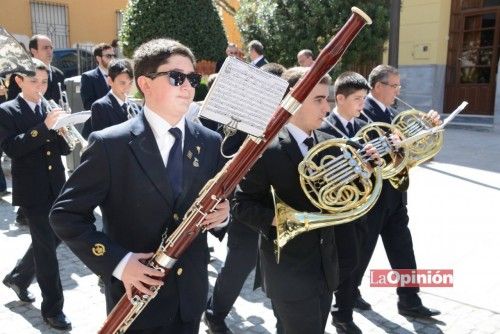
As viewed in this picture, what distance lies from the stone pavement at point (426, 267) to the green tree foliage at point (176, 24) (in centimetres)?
447

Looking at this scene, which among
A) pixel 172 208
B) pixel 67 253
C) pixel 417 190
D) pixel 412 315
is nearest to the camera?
pixel 172 208

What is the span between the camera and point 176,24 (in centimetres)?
1039

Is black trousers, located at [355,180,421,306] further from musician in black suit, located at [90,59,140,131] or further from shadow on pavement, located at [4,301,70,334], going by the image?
shadow on pavement, located at [4,301,70,334]

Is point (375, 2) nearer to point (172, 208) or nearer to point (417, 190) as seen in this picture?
point (417, 190)

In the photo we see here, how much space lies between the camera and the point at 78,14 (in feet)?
75.8

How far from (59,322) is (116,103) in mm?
2047

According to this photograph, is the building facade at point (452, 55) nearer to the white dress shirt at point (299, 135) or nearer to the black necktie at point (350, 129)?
the black necktie at point (350, 129)

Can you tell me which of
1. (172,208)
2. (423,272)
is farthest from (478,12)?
(172,208)

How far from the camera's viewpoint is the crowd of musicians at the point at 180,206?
2.11 m

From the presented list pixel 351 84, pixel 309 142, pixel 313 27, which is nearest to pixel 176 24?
pixel 313 27

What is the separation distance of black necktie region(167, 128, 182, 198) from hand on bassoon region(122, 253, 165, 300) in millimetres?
358

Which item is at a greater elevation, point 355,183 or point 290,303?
point 355,183

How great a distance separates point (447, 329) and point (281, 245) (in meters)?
2.21

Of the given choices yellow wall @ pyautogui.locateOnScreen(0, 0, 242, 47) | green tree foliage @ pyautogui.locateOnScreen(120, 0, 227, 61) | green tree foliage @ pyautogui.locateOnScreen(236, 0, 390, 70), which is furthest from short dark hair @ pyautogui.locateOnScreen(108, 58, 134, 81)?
yellow wall @ pyautogui.locateOnScreen(0, 0, 242, 47)
